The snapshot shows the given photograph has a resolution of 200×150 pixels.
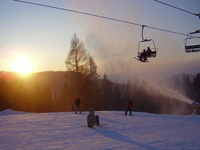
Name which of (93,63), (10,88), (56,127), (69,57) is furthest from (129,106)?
(10,88)

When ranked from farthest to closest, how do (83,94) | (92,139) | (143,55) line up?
(83,94) → (143,55) → (92,139)

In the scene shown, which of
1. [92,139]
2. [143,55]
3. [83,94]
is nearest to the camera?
[92,139]

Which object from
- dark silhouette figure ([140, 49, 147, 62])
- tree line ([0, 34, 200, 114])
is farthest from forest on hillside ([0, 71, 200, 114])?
dark silhouette figure ([140, 49, 147, 62])

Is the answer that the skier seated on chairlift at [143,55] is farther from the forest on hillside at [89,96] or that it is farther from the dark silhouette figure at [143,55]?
the forest on hillside at [89,96]

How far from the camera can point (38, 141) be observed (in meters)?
11.4

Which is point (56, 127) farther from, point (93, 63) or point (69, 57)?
point (93, 63)

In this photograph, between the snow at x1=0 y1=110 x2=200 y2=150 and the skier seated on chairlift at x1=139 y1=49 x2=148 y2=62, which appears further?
the skier seated on chairlift at x1=139 y1=49 x2=148 y2=62

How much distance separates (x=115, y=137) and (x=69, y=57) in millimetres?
23768

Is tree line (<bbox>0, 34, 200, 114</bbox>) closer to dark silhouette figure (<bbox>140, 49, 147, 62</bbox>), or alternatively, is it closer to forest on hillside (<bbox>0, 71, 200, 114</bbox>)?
forest on hillside (<bbox>0, 71, 200, 114</bbox>)

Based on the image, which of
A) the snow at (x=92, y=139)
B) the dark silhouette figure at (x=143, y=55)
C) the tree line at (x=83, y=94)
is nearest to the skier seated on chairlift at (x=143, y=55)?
the dark silhouette figure at (x=143, y=55)

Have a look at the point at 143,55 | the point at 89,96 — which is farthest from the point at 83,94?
the point at 143,55

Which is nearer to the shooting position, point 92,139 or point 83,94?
point 92,139

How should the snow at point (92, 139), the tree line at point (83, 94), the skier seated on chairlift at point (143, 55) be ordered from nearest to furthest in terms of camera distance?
the snow at point (92, 139) < the skier seated on chairlift at point (143, 55) < the tree line at point (83, 94)

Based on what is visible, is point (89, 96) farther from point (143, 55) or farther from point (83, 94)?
point (143, 55)
